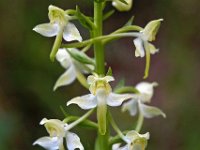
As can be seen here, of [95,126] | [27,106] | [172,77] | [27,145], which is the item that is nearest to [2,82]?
[27,106]

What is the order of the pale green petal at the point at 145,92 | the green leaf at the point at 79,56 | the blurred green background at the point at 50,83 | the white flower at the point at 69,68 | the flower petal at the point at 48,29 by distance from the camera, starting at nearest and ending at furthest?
the flower petal at the point at 48,29 → the green leaf at the point at 79,56 → the white flower at the point at 69,68 → the pale green petal at the point at 145,92 → the blurred green background at the point at 50,83

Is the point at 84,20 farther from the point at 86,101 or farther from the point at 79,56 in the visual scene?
the point at 86,101

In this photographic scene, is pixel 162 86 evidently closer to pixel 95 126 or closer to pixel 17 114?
pixel 17 114

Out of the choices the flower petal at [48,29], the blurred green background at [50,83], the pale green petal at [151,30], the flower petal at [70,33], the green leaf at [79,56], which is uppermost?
the flower petal at [48,29]

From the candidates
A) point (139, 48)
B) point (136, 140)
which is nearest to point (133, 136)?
point (136, 140)

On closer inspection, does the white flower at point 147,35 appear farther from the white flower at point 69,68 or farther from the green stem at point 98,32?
the white flower at point 69,68

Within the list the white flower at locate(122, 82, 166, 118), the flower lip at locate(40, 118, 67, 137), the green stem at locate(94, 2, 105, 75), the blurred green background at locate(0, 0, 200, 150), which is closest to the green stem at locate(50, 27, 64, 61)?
the green stem at locate(94, 2, 105, 75)

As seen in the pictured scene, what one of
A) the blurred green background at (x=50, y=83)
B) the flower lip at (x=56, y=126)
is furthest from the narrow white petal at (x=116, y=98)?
the blurred green background at (x=50, y=83)

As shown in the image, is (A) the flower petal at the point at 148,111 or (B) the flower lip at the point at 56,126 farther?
(A) the flower petal at the point at 148,111
